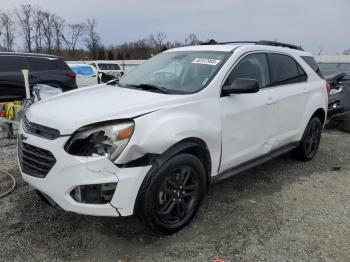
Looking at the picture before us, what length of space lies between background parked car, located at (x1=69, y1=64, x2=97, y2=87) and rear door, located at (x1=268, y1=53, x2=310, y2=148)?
13.1 metres

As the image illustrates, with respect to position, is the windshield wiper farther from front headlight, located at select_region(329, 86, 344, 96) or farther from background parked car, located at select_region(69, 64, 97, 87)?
background parked car, located at select_region(69, 64, 97, 87)

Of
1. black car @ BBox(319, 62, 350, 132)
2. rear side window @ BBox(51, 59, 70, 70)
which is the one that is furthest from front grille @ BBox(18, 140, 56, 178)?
rear side window @ BBox(51, 59, 70, 70)

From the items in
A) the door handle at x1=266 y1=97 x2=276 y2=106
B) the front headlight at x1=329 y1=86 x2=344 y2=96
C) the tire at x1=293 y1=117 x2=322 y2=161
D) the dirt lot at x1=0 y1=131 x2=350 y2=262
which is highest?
the door handle at x1=266 y1=97 x2=276 y2=106

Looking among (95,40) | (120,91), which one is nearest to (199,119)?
(120,91)

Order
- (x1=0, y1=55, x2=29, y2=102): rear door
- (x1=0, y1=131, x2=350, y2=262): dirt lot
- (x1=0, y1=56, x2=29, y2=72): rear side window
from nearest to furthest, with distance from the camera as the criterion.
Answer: (x1=0, y1=131, x2=350, y2=262): dirt lot < (x1=0, y1=55, x2=29, y2=102): rear door < (x1=0, y1=56, x2=29, y2=72): rear side window

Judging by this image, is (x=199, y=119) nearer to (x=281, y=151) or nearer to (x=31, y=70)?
(x=281, y=151)

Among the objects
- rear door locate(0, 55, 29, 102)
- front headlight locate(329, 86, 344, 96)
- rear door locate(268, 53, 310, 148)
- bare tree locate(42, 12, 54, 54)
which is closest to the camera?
rear door locate(268, 53, 310, 148)

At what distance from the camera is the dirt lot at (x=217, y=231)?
3.19 meters

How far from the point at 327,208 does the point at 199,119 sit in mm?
1910

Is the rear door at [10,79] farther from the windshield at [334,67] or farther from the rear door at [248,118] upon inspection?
the windshield at [334,67]

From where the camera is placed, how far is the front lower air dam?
2.91m

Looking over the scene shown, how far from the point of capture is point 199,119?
348 centimetres

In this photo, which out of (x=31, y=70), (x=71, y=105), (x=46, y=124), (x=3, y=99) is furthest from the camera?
(x=31, y=70)

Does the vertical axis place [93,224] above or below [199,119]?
below
